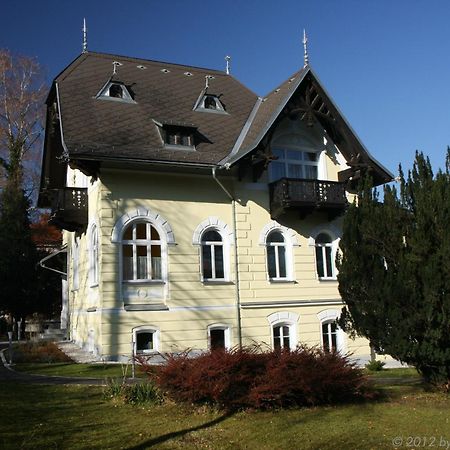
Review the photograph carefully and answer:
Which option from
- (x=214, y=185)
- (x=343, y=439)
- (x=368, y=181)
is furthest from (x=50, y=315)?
(x=343, y=439)

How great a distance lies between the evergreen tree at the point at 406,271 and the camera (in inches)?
425

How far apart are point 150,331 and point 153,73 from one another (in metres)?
11.8

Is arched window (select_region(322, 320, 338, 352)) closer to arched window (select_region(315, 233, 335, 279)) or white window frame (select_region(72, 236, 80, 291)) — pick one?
arched window (select_region(315, 233, 335, 279))

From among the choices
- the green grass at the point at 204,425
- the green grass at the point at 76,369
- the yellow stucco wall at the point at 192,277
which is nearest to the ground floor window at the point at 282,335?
the yellow stucco wall at the point at 192,277

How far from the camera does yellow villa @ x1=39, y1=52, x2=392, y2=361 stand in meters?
18.0

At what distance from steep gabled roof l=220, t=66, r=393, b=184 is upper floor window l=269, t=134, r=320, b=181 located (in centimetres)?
104

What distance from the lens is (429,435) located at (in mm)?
8148

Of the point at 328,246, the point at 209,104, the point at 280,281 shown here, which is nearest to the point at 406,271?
the point at 280,281

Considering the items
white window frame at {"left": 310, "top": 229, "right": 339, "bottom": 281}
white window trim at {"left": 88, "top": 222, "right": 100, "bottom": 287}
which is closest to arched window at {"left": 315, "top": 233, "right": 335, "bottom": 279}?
white window frame at {"left": 310, "top": 229, "right": 339, "bottom": 281}

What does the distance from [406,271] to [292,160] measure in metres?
11.1

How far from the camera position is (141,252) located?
60.7 ft

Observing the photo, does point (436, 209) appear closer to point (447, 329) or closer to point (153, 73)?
point (447, 329)

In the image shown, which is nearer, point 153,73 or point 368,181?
point 368,181

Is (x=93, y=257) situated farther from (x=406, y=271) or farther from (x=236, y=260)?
(x=406, y=271)
